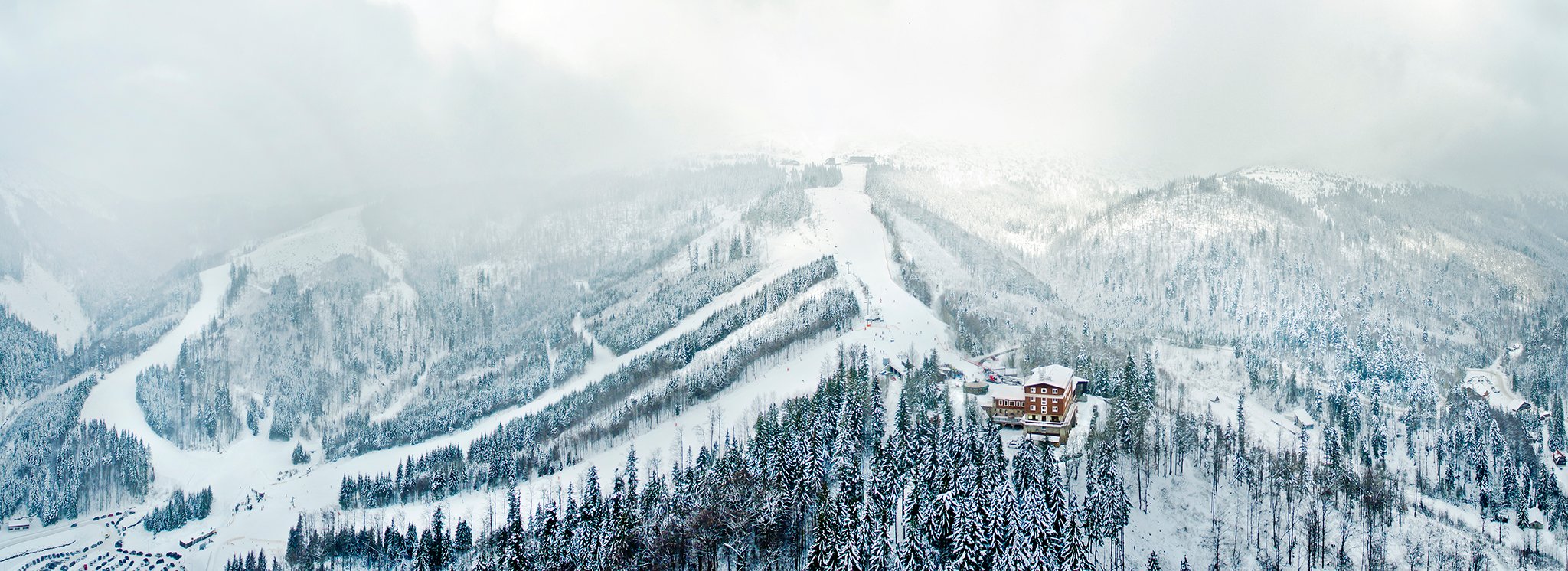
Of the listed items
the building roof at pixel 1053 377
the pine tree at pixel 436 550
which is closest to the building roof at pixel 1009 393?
the building roof at pixel 1053 377

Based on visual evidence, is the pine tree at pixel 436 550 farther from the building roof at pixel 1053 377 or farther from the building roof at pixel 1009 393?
the building roof at pixel 1053 377

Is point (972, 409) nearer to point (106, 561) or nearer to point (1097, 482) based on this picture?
point (1097, 482)

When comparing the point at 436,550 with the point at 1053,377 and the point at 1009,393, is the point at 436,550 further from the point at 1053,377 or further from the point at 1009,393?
the point at 1053,377

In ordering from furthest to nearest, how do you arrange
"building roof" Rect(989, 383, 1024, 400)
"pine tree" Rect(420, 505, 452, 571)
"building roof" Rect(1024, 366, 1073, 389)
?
"building roof" Rect(989, 383, 1024, 400), "building roof" Rect(1024, 366, 1073, 389), "pine tree" Rect(420, 505, 452, 571)

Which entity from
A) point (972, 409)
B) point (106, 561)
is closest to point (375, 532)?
point (106, 561)

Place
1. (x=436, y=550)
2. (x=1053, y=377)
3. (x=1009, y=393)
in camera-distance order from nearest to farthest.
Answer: (x=436, y=550)
(x=1053, y=377)
(x=1009, y=393)

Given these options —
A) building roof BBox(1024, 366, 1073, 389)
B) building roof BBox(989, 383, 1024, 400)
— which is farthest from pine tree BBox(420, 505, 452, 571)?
building roof BBox(1024, 366, 1073, 389)

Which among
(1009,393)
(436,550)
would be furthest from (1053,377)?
(436,550)

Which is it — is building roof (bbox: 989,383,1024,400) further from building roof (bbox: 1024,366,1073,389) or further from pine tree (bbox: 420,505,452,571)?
pine tree (bbox: 420,505,452,571)
